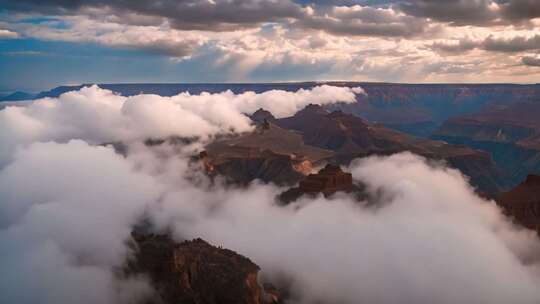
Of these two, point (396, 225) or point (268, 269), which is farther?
point (396, 225)

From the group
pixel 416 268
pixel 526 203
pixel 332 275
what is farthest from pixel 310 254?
pixel 526 203

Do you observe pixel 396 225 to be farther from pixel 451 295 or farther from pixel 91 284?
pixel 91 284

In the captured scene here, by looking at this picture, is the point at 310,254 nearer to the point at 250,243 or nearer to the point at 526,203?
the point at 250,243

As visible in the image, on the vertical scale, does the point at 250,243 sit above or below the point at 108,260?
below

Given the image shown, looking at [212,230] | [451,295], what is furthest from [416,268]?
[212,230]

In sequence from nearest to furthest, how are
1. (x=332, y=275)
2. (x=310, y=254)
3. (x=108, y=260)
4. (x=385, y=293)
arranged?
→ 1. (x=108, y=260)
2. (x=385, y=293)
3. (x=332, y=275)
4. (x=310, y=254)

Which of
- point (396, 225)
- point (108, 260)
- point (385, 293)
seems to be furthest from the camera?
point (396, 225)
